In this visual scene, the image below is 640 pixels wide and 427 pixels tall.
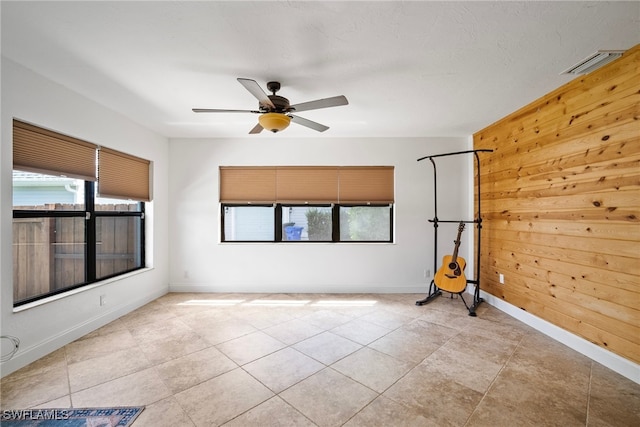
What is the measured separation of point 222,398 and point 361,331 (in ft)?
5.09

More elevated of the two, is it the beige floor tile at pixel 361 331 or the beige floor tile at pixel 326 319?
the beige floor tile at pixel 326 319

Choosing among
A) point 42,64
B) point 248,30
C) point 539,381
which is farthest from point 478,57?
point 42,64

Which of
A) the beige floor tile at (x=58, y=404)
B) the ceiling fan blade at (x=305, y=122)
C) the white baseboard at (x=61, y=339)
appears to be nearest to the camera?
the beige floor tile at (x=58, y=404)

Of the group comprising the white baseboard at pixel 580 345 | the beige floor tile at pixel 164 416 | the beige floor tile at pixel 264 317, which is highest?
the white baseboard at pixel 580 345

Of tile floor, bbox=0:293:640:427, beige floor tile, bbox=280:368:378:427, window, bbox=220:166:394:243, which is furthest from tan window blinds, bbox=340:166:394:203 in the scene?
beige floor tile, bbox=280:368:378:427

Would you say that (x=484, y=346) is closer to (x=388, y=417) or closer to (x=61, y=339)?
(x=388, y=417)

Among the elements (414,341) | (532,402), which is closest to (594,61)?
(532,402)

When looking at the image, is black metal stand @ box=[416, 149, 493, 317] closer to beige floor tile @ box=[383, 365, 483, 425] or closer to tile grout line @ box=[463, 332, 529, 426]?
tile grout line @ box=[463, 332, 529, 426]

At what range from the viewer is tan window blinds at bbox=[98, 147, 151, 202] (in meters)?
3.06

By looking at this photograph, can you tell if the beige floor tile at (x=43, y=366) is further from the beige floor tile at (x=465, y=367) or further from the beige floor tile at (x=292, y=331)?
the beige floor tile at (x=465, y=367)

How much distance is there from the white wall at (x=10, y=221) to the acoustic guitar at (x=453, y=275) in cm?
428

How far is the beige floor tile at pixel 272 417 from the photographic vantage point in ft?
5.18

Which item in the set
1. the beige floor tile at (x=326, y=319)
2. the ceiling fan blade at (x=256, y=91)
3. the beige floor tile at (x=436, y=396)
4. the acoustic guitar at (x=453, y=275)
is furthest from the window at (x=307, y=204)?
the beige floor tile at (x=436, y=396)

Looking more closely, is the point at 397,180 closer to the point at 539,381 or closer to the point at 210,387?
the point at 539,381
